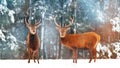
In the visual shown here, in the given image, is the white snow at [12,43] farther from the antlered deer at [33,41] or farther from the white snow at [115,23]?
the white snow at [115,23]

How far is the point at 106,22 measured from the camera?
6.53ft

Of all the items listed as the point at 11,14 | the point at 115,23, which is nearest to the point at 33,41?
the point at 11,14

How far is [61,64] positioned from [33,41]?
0.98ft

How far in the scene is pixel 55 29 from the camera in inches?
76.1

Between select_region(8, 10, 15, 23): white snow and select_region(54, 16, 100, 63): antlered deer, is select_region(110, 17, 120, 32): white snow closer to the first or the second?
select_region(54, 16, 100, 63): antlered deer

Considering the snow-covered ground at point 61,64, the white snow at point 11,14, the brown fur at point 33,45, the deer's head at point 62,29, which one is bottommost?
the snow-covered ground at point 61,64

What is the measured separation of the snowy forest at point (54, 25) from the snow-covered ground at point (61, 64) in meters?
0.03

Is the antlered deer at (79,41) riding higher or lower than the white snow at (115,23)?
lower

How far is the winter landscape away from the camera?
189 cm

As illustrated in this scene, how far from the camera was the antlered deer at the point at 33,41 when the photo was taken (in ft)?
6.27

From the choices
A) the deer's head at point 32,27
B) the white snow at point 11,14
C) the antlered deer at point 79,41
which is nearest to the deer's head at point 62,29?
the antlered deer at point 79,41

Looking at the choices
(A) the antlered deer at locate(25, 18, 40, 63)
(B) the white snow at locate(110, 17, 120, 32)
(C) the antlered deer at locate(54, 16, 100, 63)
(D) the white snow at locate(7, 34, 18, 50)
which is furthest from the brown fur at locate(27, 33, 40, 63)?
(B) the white snow at locate(110, 17, 120, 32)

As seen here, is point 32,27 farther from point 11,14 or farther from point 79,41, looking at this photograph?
point 79,41

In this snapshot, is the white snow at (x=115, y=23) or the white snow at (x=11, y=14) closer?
the white snow at (x=11, y=14)
